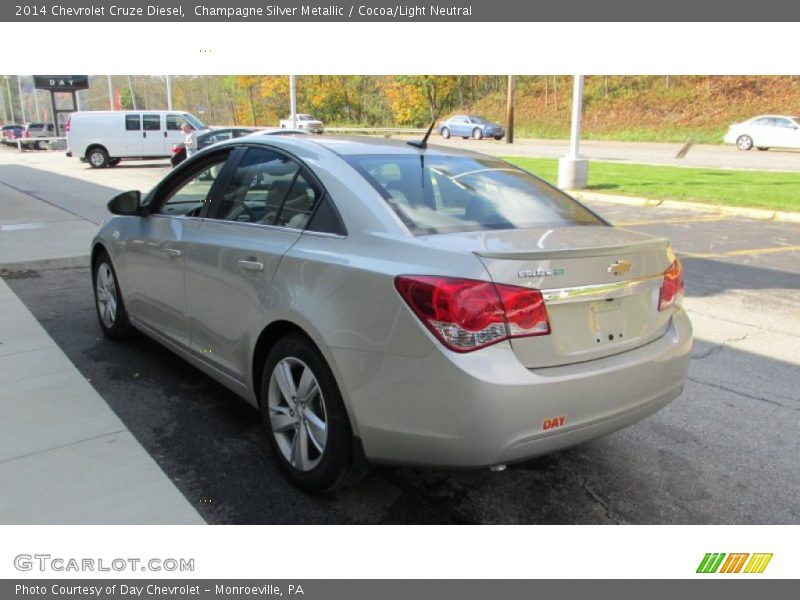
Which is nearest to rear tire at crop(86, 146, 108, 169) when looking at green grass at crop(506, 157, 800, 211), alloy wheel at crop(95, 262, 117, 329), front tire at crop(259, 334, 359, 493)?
green grass at crop(506, 157, 800, 211)

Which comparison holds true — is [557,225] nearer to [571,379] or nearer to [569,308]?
[569,308]

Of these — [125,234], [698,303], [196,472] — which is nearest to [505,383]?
[196,472]

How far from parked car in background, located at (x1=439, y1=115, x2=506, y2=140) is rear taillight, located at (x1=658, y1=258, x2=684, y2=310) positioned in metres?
40.7

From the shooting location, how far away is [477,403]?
2.49 metres

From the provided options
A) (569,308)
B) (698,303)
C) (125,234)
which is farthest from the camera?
(698,303)

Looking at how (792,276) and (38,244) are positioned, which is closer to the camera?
(792,276)

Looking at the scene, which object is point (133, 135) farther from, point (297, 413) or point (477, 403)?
point (477, 403)

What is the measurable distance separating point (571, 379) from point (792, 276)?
240 inches

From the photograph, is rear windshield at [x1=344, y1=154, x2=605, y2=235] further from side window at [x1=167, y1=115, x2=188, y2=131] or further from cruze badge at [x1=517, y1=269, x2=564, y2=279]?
side window at [x1=167, y1=115, x2=188, y2=131]

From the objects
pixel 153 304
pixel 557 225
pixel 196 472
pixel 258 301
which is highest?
pixel 557 225

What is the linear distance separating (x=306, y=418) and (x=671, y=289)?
1.81 meters

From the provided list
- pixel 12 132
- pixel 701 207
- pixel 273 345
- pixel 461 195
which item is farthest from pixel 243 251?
pixel 12 132

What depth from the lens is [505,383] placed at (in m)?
2.51

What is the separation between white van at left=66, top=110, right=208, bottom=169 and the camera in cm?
2619
